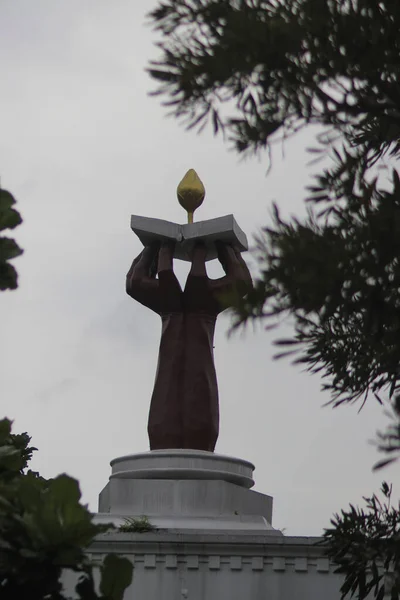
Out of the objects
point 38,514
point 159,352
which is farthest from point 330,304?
point 159,352

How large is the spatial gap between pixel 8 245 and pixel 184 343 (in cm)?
953

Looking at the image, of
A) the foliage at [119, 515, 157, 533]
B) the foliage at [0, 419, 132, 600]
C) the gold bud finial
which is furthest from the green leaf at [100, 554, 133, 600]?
the gold bud finial

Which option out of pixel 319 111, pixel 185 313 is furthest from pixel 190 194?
pixel 319 111

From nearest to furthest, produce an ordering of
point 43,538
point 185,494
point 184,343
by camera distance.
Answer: point 43,538 → point 185,494 → point 184,343

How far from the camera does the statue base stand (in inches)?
535

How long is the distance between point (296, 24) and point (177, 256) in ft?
31.3

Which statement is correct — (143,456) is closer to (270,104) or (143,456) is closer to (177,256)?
(177,256)

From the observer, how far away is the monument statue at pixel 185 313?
1484cm

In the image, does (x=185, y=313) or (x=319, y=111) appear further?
(x=185, y=313)

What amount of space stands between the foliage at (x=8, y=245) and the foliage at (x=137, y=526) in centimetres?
781

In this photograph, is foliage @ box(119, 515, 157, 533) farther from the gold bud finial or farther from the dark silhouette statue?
the gold bud finial

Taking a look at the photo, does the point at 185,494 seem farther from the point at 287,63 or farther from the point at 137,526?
the point at 287,63

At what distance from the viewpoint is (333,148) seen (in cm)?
638

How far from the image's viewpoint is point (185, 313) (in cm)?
1540
